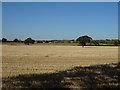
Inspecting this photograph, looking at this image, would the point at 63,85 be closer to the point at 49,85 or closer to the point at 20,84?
the point at 49,85

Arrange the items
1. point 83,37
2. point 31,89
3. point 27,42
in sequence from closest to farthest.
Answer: point 31,89
point 83,37
point 27,42

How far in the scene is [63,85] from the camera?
7.78m

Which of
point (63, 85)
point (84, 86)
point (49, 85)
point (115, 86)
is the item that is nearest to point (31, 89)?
point (49, 85)

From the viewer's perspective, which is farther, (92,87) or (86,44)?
(86,44)

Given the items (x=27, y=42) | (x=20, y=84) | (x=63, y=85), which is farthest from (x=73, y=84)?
(x=27, y=42)

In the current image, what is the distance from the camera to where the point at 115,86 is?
7688 mm

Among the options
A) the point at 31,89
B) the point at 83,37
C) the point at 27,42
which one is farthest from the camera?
the point at 27,42

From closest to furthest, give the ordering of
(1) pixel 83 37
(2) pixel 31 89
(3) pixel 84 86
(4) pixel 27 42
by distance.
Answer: (2) pixel 31 89, (3) pixel 84 86, (1) pixel 83 37, (4) pixel 27 42

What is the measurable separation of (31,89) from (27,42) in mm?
115539

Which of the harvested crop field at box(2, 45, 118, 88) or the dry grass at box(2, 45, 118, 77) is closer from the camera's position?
the harvested crop field at box(2, 45, 118, 88)

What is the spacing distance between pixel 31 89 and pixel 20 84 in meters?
0.95

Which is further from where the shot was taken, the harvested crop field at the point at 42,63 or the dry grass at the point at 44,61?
the dry grass at the point at 44,61

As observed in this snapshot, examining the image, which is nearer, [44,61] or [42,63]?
[42,63]

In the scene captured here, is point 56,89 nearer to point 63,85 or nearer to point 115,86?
point 63,85
